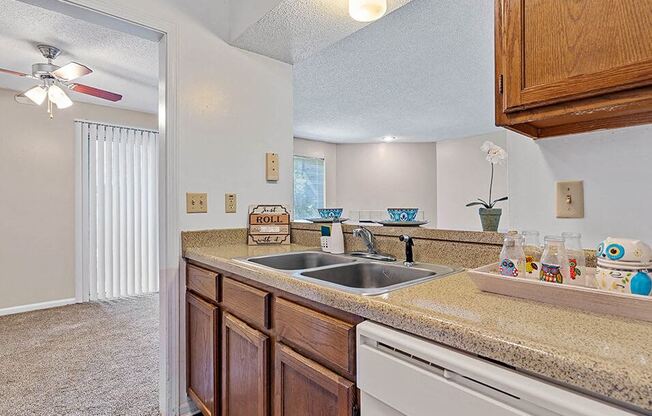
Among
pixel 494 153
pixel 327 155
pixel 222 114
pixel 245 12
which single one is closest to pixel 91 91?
pixel 222 114

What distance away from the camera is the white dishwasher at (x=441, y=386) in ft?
1.76

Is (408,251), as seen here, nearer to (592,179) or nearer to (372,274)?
(372,274)

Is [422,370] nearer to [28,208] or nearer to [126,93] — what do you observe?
[126,93]

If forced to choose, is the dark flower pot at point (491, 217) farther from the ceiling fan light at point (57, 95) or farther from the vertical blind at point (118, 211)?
the vertical blind at point (118, 211)

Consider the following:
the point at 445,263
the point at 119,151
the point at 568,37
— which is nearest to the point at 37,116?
the point at 119,151

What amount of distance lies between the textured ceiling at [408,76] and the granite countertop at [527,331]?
1.74 meters

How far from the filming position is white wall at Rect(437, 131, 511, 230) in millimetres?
5355

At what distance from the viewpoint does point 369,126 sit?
4.96 metres

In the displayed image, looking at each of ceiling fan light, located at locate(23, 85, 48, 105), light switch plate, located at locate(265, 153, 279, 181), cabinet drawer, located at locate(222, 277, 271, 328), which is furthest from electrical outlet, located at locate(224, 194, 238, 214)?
ceiling fan light, located at locate(23, 85, 48, 105)

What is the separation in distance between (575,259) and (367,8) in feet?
3.84

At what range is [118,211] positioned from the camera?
13.3 feet

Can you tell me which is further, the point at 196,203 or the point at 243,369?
the point at 196,203

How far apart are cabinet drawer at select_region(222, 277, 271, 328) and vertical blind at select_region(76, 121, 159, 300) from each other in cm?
326

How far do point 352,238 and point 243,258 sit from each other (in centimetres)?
56
